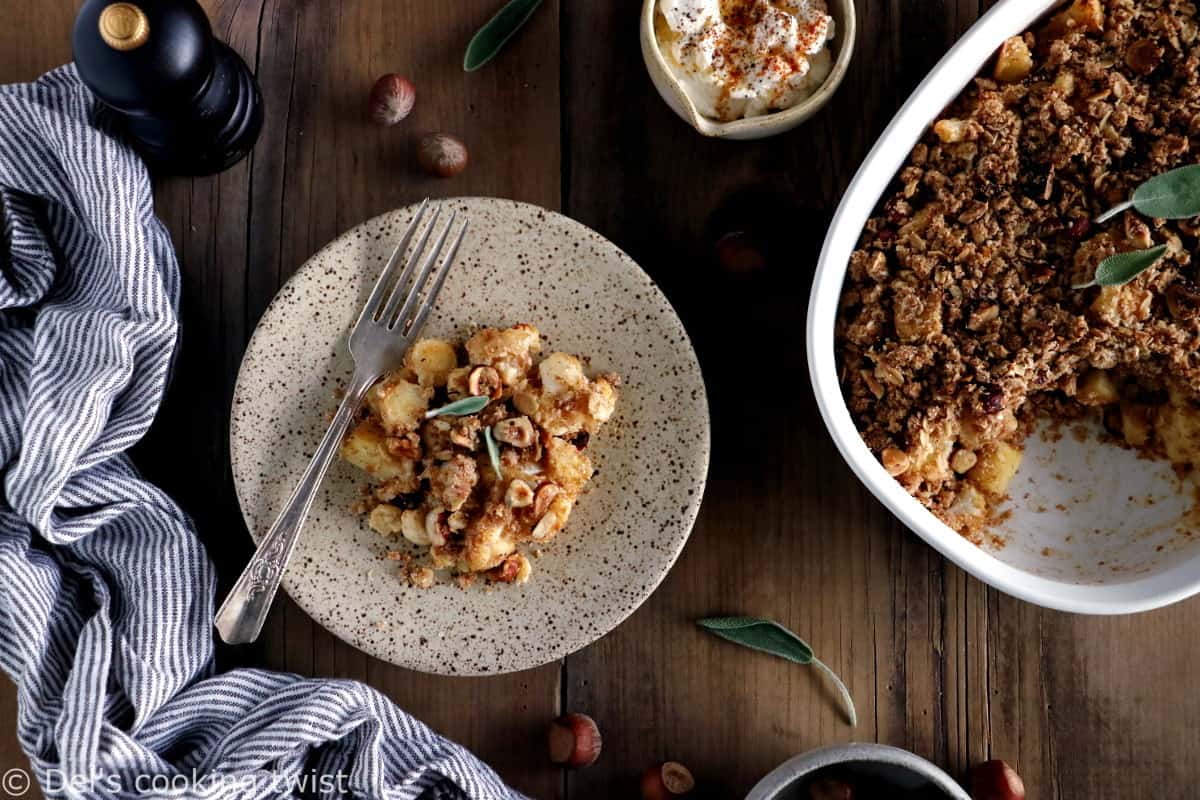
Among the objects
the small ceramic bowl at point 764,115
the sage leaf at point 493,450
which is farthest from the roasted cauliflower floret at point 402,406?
the small ceramic bowl at point 764,115

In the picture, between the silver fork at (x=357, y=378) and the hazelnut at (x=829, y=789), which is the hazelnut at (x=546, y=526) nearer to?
the silver fork at (x=357, y=378)

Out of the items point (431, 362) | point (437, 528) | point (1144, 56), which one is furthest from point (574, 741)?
point (1144, 56)

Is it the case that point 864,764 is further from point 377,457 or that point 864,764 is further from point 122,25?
point 122,25

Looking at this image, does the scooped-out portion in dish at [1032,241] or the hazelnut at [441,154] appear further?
the hazelnut at [441,154]

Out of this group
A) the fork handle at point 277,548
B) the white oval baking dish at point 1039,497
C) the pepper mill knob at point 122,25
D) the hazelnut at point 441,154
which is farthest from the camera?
the hazelnut at point 441,154

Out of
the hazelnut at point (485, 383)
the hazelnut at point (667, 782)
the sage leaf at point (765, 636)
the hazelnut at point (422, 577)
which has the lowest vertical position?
the hazelnut at point (667, 782)

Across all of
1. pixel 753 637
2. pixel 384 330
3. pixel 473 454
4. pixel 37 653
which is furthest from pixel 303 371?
pixel 753 637

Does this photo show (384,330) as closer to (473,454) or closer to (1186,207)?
(473,454)
